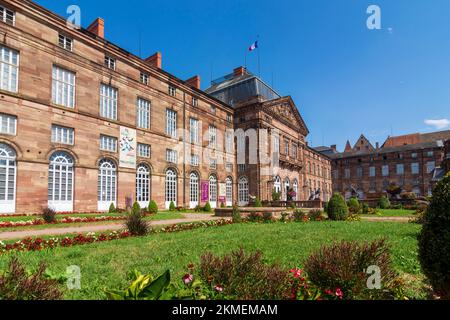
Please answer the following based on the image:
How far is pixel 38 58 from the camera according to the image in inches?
706

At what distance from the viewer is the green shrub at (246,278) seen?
10.3 ft

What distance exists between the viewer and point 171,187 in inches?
1074

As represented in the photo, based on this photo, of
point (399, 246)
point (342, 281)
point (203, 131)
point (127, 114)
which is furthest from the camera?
point (203, 131)

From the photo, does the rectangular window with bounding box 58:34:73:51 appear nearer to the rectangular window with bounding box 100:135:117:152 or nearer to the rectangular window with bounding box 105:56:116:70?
the rectangular window with bounding box 105:56:116:70

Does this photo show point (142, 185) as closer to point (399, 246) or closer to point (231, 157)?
point (231, 157)

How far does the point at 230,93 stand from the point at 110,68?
2108 cm

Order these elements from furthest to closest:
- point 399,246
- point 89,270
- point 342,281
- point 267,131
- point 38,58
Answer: point 267,131
point 38,58
point 399,246
point 89,270
point 342,281

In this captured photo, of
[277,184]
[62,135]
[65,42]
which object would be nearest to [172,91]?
[65,42]

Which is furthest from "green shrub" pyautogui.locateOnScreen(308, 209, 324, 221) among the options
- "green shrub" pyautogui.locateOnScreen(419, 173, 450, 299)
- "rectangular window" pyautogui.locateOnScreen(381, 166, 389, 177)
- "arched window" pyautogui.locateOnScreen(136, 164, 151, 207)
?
"rectangular window" pyautogui.locateOnScreen(381, 166, 389, 177)

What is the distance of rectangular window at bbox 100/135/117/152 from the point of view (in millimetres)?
21531

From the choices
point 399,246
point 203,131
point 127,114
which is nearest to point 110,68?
point 127,114
